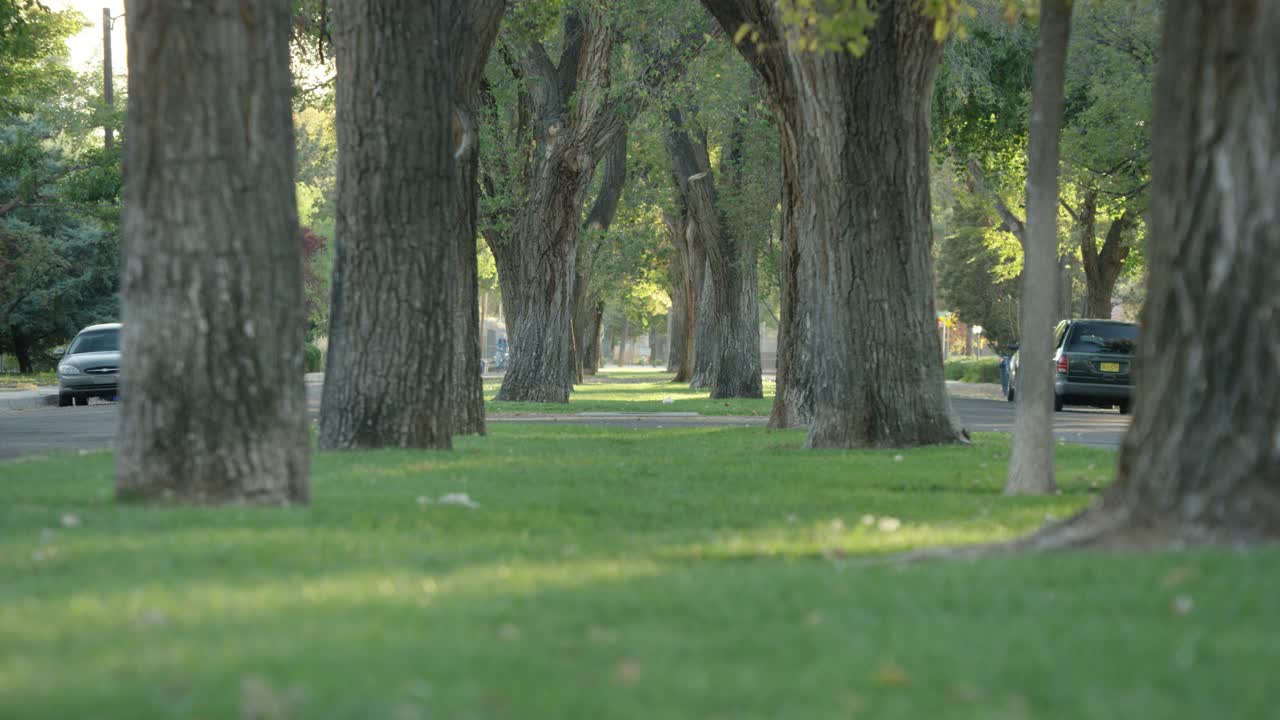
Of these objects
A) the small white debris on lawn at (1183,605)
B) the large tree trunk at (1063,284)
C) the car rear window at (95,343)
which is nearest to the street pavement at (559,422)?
the car rear window at (95,343)

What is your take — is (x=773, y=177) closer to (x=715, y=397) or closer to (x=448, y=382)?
(x=715, y=397)

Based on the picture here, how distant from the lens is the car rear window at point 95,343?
35375 millimetres

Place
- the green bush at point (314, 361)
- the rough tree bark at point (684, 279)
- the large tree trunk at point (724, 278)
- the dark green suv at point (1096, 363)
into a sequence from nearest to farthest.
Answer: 1. the dark green suv at point (1096, 363)
2. the large tree trunk at point (724, 278)
3. the rough tree bark at point (684, 279)
4. the green bush at point (314, 361)

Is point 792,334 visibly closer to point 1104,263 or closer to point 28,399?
point 28,399

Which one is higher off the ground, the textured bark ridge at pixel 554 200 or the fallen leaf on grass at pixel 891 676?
the textured bark ridge at pixel 554 200

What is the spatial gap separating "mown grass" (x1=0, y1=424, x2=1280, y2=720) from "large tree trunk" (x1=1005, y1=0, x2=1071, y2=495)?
1.37m

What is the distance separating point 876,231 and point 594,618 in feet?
34.6

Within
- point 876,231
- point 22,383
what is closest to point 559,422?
point 876,231

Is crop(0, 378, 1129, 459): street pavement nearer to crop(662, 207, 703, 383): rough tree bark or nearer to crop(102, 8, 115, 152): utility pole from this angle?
crop(102, 8, 115, 152): utility pole

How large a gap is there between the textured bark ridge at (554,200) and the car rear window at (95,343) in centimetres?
890

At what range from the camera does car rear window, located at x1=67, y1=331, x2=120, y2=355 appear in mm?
35375

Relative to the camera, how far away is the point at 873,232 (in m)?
15.5

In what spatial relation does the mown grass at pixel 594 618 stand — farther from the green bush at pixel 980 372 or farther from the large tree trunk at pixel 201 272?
the green bush at pixel 980 372

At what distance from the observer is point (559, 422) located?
2352cm
